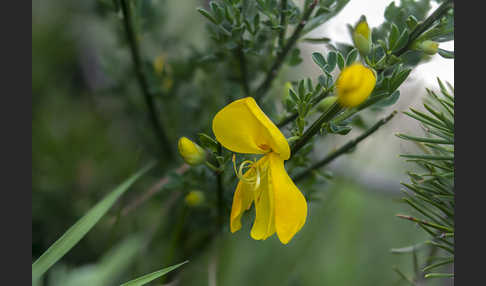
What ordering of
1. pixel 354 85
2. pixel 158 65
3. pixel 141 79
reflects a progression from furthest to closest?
pixel 158 65 < pixel 141 79 < pixel 354 85

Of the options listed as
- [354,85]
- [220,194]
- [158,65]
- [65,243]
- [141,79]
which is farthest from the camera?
[158,65]

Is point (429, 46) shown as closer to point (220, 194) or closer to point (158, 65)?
point (220, 194)

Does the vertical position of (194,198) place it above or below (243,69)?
below

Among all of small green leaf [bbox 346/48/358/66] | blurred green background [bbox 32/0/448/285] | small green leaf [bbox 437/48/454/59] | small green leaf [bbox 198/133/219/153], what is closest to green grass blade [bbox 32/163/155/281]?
blurred green background [bbox 32/0/448/285]

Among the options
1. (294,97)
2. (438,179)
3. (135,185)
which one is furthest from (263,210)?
(135,185)

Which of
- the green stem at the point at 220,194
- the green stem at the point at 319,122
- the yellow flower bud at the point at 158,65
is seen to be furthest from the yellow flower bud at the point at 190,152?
the yellow flower bud at the point at 158,65

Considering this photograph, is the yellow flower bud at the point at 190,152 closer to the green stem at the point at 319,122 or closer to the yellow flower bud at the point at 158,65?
the green stem at the point at 319,122
